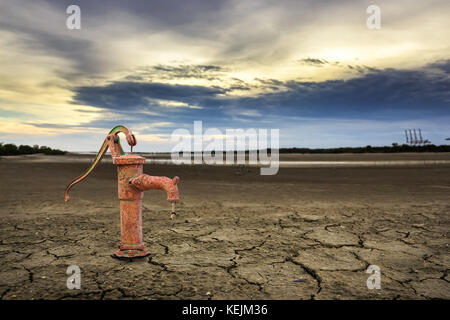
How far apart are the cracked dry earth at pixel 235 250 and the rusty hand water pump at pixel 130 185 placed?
126 mm

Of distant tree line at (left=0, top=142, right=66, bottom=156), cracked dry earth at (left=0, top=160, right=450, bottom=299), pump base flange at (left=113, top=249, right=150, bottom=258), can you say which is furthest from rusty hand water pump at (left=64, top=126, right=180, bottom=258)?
distant tree line at (left=0, top=142, right=66, bottom=156)

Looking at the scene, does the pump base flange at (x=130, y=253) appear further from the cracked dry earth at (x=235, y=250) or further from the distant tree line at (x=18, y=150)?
the distant tree line at (x=18, y=150)

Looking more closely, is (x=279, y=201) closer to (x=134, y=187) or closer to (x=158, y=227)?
(x=158, y=227)

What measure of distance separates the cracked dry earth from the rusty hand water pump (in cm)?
13

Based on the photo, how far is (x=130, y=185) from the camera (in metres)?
2.33

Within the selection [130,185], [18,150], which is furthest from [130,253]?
[18,150]

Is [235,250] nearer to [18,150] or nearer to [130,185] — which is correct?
[130,185]

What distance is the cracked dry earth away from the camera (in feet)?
6.33

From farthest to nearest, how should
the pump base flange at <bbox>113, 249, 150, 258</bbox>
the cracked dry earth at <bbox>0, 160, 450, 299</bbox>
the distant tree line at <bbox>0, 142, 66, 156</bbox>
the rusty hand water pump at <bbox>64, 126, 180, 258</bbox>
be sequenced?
the distant tree line at <bbox>0, 142, 66, 156</bbox>, the pump base flange at <bbox>113, 249, 150, 258</bbox>, the rusty hand water pump at <bbox>64, 126, 180, 258</bbox>, the cracked dry earth at <bbox>0, 160, 450, 299</bbox>

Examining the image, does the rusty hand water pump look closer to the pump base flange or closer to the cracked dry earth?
the pump base flange

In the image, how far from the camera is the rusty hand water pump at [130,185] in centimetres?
230

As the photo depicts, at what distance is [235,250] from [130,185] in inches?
44.2
